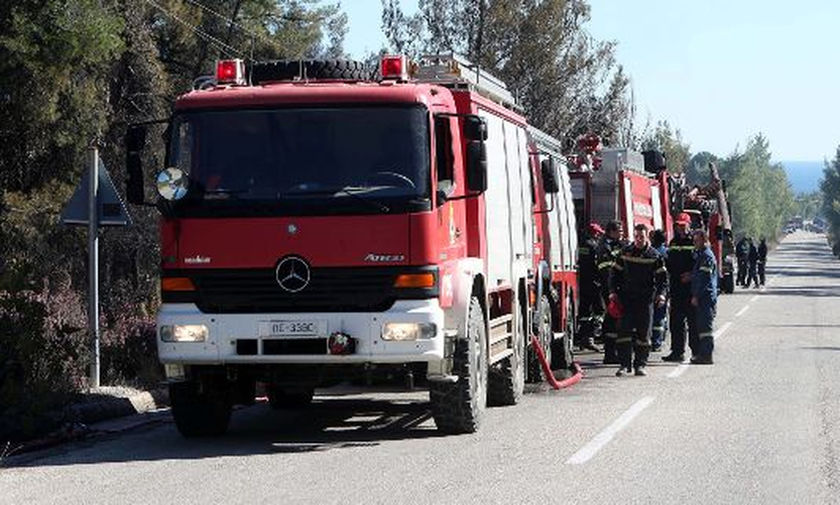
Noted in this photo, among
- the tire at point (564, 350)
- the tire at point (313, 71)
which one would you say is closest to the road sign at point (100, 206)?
the tire at point (313, 71)

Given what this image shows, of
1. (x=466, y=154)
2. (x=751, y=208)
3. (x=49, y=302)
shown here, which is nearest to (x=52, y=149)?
(x=49, y=302)

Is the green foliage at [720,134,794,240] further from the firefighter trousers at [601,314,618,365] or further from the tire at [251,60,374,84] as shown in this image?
the tire at [251,60,374,84]

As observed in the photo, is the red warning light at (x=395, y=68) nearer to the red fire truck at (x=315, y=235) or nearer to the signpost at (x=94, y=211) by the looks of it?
the red fire truck at (x=315, y=235)

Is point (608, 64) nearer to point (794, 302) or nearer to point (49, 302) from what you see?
point (794, 302)

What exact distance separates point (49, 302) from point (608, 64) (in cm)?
2346

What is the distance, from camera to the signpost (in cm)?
1444

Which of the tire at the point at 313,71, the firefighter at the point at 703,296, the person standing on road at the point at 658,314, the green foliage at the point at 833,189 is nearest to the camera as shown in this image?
the tire at the point at 313,71

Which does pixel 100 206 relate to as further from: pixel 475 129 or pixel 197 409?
pixel 475 129

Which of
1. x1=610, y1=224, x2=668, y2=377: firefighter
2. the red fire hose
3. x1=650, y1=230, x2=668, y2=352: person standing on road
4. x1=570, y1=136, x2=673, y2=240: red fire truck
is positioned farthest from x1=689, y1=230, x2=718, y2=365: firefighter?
x1=570, y1=136, x2=673, y2=240: red fire truck

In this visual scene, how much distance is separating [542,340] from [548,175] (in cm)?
201

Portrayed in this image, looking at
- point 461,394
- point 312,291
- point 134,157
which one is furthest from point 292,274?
point 461,394

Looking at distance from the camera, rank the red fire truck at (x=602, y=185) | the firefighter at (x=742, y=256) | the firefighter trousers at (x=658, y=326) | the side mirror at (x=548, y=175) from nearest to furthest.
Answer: the side mirror at (x=548, y=175), the firefighter trousers at (x=658, y=326), the red fire truck at (x=602, y=185), the firefighter at (x=742, y=256)

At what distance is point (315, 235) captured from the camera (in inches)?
448

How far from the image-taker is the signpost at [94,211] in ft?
47.4
